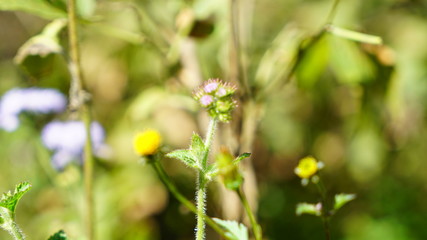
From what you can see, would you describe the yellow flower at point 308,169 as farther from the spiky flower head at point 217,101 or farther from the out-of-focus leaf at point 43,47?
→ the out-of-focus leaf at point 43,47

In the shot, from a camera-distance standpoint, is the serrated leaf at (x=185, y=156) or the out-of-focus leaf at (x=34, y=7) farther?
the out-of-focus leaf at (x=34, y=7)

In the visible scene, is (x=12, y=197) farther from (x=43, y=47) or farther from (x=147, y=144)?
(x=43, y=47)

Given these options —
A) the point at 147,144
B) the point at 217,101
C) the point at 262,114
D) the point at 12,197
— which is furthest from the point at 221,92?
the point at 262,114

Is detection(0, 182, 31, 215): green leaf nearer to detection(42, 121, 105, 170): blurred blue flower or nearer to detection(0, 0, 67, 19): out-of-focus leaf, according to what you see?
detection(0, 0, 67, 19): out-of-focus leaf

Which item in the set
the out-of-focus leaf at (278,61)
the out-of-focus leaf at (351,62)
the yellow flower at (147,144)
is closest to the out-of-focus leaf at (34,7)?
the yellow flower at (147,144)

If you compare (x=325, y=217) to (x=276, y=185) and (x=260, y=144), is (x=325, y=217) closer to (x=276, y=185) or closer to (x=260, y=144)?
(x=276, y=185)

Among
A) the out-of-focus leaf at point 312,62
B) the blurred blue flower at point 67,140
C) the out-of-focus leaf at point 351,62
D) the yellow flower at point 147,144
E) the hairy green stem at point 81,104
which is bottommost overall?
the yellow flower at point 147,144

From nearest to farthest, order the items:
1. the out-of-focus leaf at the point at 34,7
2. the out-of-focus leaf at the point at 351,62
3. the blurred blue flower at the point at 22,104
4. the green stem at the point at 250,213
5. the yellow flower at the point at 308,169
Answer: the green stem at the point at 250,213 → the yellow flower at the point at 308,169 → the out-of-focus leaf at the point at 34,7 → the out-of-focus leaf at the point at 351,62 → the blurred blue flower at the point at 22,104

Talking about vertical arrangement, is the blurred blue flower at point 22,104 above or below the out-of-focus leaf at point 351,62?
above
